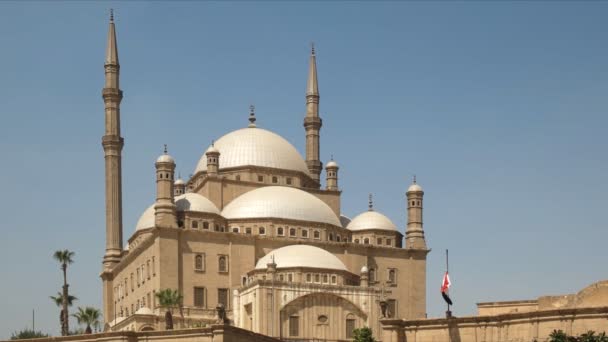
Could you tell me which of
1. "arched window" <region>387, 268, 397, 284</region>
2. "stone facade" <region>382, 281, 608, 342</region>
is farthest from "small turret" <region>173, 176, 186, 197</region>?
"stone facade" <region>382, 281, 608, 342</region>

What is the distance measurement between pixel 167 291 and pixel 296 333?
7.51 m

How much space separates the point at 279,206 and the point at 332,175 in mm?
9470

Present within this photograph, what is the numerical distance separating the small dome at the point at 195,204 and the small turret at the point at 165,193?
1.21 meters

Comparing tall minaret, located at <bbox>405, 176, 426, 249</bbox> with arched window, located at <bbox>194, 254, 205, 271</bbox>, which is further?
tall minaret, located at <bbox>405, 176, 426, 249</bbox>

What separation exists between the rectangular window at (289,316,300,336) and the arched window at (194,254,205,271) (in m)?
7.77

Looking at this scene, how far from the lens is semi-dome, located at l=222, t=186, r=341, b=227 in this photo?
74375 mm

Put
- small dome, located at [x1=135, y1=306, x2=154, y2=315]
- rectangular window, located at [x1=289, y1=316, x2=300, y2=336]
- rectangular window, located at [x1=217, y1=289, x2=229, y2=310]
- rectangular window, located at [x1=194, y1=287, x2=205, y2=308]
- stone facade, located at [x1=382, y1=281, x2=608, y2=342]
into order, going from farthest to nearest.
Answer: rectangular window, located at [x1=217, y1=289, x2=229, y2=310], rectangular window, located at [x1=194, y1=287, x2=205, y2=308], small dome, located at [x1=135, y1=306, x2=154, y2=315], rectangular window, located at [x1=289, y1=316, x2=300, y2=336], stone facade, located at [x1=382, y1=281, x2=608, y2=342]

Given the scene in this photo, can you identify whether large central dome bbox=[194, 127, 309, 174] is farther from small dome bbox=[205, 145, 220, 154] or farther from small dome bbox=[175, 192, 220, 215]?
small dome bbox=[175, 192, 220, 215]

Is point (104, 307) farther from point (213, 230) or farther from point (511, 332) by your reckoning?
point (511, 332)

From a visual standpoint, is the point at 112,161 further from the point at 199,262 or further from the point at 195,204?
the point at 199,262

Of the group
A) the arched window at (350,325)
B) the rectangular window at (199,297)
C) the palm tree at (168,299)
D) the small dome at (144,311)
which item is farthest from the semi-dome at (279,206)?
the arched window at (350,325)

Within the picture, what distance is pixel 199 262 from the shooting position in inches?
2803

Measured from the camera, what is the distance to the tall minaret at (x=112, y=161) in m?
76.9

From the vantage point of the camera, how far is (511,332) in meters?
38.9
